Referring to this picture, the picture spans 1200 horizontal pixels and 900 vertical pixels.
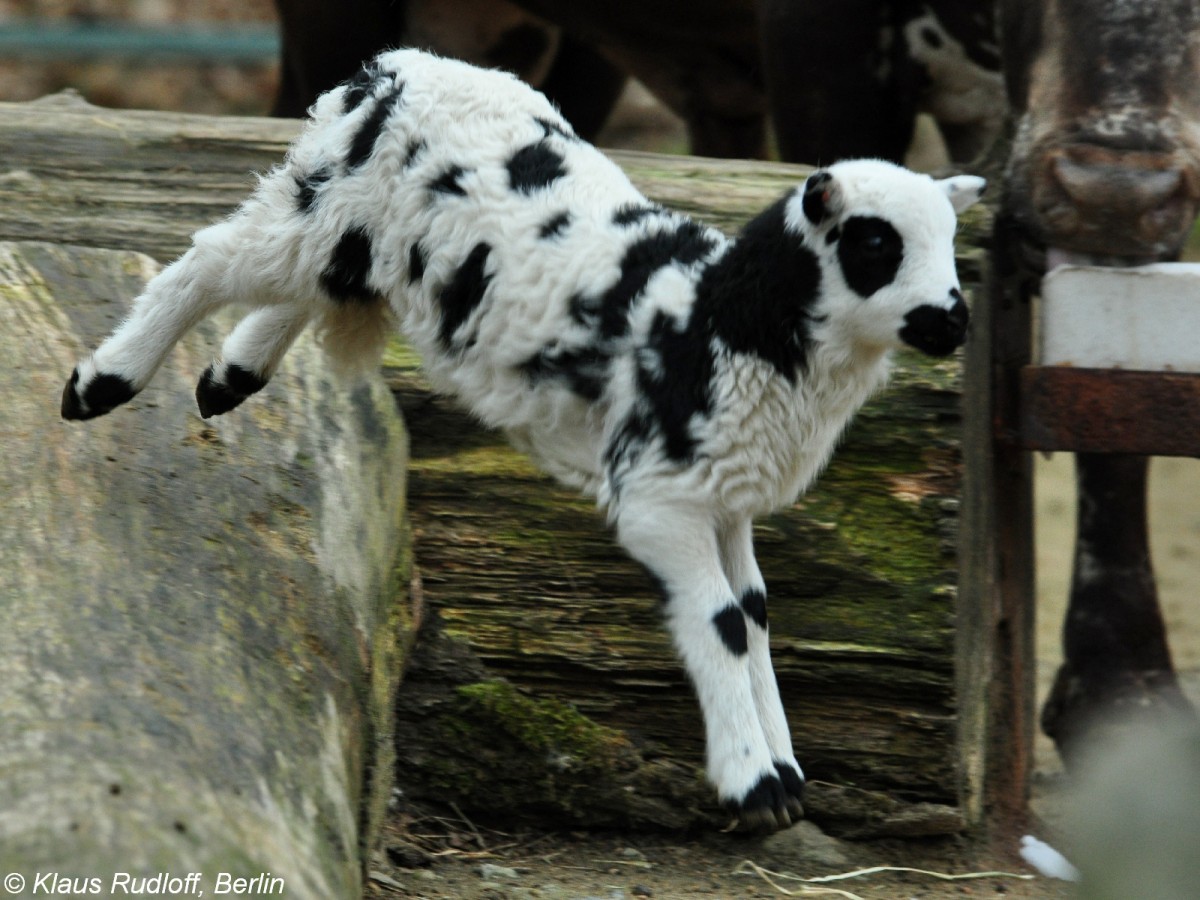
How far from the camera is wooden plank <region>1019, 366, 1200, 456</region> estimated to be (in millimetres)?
3160

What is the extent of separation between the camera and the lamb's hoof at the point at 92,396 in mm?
2713

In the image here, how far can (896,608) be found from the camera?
3.05 meters

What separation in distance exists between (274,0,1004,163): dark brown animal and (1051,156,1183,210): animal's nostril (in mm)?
1397

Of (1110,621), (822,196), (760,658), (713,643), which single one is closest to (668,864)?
(760,658)

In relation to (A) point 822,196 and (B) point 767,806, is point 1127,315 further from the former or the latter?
(B) point 767,806

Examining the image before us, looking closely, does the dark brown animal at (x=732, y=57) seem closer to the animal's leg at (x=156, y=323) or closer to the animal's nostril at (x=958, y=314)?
the animal's leg at (x=156, y=323)

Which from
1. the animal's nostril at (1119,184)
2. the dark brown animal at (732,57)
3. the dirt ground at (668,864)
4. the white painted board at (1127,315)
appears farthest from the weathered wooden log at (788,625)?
the dark brown animal at (732,57)

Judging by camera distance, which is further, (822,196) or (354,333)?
(354,333)

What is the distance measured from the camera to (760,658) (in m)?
2.57

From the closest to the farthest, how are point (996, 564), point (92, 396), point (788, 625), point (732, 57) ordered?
point (92, 396)
point (788, 625)
point (996, 564)
point (732, 57)

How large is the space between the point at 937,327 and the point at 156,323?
4.51ft

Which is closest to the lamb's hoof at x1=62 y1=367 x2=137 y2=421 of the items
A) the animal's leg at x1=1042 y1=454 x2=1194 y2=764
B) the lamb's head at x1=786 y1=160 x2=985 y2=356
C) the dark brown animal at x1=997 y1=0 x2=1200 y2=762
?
the lamb's head at x1=786 y1=160 x2=985 y2=356

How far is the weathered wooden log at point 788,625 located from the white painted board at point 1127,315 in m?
0.31

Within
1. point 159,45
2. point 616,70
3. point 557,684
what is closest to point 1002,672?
point 557,684
